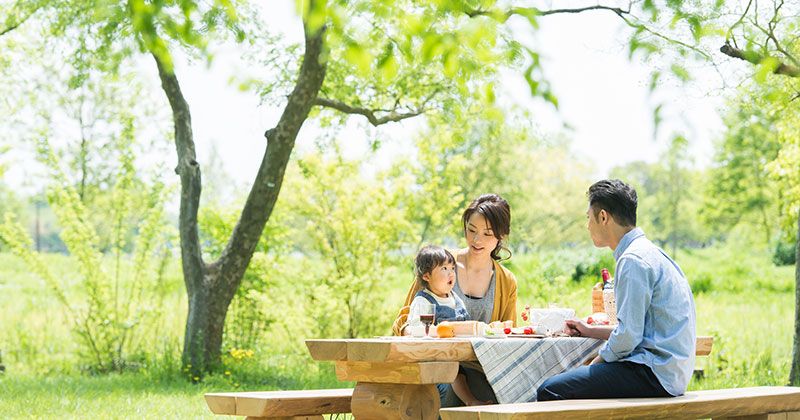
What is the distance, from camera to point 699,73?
8539 mm

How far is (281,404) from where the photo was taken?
4812mm

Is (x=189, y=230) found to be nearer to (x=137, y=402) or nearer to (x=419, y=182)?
(x=137, y=402)

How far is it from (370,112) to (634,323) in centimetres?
685

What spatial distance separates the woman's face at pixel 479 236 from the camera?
541 centimetres

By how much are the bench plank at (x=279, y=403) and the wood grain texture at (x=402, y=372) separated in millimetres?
442

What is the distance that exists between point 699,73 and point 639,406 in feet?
16.6

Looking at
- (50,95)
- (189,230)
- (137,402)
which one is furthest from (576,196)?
(137,402)

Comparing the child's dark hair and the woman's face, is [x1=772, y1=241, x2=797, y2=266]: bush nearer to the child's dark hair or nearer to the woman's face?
the woman's face

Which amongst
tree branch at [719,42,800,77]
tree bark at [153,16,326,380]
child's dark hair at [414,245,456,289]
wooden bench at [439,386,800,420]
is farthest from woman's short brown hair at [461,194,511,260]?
tree bark at [153,16,326,380]

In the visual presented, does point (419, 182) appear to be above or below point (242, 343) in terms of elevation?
above

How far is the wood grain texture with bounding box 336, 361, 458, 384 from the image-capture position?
4.26 m

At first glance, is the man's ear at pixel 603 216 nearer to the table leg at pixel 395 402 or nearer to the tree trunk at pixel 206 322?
the table leg at pixel 395 402

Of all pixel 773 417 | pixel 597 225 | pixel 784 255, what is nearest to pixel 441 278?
pixel 597 225

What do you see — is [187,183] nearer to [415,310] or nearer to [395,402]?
[415,310]
